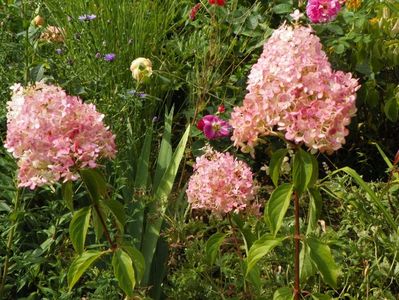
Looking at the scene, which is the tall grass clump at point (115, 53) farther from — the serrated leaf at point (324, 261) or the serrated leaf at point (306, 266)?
the serrated leaf at point (324, 261)

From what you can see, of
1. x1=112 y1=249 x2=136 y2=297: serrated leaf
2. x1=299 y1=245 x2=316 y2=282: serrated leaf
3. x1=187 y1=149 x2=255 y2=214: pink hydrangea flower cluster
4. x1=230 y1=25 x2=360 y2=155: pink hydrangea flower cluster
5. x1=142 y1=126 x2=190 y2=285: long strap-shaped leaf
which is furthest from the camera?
x1=142 y1=126 x2=190 y2=285: long strap-shaped leaf

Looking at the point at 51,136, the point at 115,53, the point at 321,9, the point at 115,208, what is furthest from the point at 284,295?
the point at 115,53

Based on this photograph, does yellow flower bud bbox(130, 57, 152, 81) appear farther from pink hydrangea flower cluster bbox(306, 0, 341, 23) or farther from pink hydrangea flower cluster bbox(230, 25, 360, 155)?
pink hydrangea flower cluster bbox(230, 25, 360, 155)

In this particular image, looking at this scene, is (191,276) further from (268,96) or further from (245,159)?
(245,159)

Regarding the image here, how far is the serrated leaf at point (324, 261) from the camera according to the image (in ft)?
6.00

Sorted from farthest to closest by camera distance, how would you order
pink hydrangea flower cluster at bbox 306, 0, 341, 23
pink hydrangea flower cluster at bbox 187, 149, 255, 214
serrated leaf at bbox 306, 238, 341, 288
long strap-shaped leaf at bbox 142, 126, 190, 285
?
pink hydrangea flower cluster at bbox 306, 0, 341, 23
long strap-shaped leaf at bbox 142, 126, 190, 285
pink hydrangea flower cluster at bbox 187, 149, 255, 214
serrated leaf at bbox 306, 238, 341, 288

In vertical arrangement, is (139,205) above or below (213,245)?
below

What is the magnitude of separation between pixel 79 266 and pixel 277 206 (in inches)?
20.3

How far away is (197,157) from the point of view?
2.50 metres

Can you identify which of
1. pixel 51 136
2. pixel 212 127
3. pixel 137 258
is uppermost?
pixel 51 136

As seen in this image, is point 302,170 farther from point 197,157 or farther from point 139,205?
point 139,205

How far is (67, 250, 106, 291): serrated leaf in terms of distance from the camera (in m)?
1.94

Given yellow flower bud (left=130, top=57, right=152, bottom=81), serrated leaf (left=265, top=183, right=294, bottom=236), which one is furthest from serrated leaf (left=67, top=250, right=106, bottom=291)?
yellow flower bud (left=130, top=57, right=152, bottom=81)

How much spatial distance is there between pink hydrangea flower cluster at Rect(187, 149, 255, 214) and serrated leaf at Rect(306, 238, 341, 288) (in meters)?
0.34
